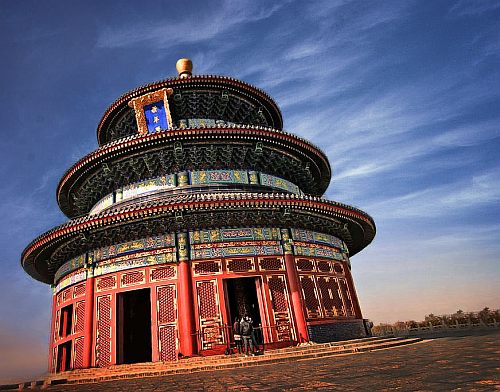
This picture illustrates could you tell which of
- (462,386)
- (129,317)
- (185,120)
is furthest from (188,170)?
(462,386)

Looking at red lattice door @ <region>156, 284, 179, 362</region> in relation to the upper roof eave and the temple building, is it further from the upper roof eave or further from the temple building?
the upper roof eave

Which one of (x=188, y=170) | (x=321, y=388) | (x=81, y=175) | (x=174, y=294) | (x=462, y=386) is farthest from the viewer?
(x=81, y=175)

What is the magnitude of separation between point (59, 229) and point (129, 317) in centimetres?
645

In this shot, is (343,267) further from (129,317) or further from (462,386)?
(462,386)

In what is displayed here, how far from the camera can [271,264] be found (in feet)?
47.4

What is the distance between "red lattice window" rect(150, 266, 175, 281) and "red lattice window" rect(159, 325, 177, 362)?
1793mm

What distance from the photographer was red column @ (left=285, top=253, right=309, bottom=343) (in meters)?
13.6

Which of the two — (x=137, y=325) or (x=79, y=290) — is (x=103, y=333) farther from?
(x=137, y=325)

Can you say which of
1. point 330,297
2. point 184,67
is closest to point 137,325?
point 330,297

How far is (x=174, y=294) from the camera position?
1351 cm

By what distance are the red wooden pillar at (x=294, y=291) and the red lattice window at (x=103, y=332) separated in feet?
23.7

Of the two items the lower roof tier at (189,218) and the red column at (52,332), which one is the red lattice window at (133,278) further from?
the red column at (52,332)

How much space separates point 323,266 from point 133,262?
8.14 meters

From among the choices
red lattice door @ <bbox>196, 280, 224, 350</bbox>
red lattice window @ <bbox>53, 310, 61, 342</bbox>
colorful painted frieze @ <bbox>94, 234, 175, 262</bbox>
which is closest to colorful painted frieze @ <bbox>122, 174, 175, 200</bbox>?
colorful painted frieze @ <bbox>94, 234, 175, 262</bbox>
